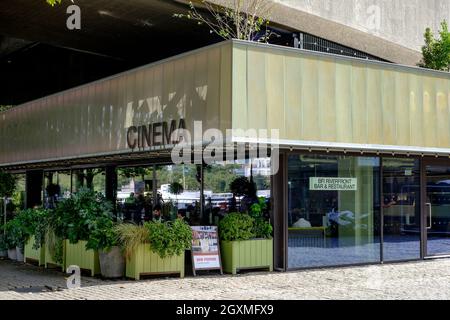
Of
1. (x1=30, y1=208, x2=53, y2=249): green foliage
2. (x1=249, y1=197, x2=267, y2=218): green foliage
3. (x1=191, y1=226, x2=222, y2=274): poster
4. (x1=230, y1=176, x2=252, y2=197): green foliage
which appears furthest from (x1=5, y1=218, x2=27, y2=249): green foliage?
(x1=249, y1=197, x2=267, y2=218): green foliage

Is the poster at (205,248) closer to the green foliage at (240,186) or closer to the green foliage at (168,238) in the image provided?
the green foliage at (168,238)

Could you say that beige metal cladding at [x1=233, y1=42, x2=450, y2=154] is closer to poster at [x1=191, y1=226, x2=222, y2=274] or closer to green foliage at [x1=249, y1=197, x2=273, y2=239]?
green foliage at [x1=249, y1=197, x2=273, y2=239]

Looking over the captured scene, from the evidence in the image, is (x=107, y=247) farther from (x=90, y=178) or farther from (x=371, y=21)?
(x=371, y=21)

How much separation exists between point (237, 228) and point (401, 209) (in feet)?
15.6

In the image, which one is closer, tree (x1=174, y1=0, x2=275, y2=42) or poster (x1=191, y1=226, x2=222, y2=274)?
poster (x1=191, y1=226, x2=222, y2=274)

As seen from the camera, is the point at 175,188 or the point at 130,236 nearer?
the point at 130,236

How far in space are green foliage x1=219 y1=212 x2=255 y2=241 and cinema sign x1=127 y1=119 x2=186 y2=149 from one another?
6.64 feet

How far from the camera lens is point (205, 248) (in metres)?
13.4

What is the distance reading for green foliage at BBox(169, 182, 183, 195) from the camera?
16.1 metres

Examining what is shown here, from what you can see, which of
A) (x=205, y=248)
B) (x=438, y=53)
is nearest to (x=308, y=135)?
(x=205, y=248)

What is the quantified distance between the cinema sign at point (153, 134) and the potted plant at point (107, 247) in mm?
2090

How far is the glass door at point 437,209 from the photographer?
1656 cm

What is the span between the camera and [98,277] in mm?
13031
